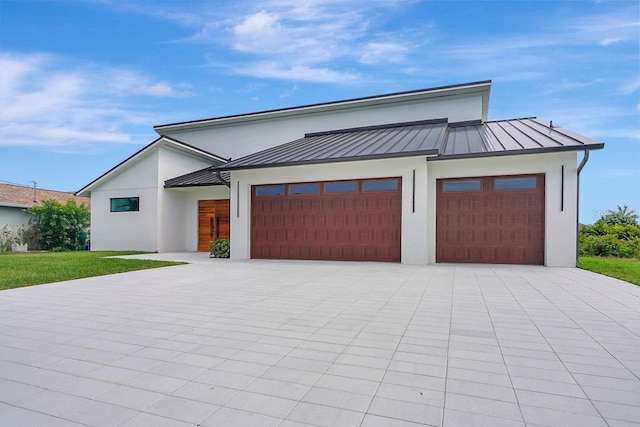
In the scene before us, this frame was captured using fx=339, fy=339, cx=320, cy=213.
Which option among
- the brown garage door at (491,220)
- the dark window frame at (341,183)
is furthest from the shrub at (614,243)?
the dark window frame at (341,183)

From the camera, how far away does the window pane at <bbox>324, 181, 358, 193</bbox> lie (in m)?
11.4

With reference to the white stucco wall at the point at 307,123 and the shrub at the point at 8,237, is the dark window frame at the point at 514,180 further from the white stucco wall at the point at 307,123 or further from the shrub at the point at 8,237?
the shrub at the point at 8,237

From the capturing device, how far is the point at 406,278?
7809 millimetres

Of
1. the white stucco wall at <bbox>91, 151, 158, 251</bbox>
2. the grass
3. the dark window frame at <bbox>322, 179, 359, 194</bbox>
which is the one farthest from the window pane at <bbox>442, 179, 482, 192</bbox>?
the white stucco wall at <bbox>91, 151, 158, 251</bbox>

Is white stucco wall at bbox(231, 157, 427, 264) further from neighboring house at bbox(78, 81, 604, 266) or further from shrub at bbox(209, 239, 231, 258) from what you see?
shrub at bbox(209, 239, 231, 258)

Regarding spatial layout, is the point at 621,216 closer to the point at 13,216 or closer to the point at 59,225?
the point at 59,225

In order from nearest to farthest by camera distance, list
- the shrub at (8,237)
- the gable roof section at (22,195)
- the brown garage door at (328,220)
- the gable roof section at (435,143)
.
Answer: the gable roof section at (435,143) < the brown garage door at (328,220) < the shrub at (8,237) < the gable roof section at (22,195)

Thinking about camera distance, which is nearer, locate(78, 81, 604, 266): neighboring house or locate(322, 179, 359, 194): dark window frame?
locate(78, 81, 604, 266): neighboring house

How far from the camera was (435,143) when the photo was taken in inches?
420

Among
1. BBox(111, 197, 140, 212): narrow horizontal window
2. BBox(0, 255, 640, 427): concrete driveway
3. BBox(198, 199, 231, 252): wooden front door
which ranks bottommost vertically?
BBox(0, 255, 640, 427): concrete driveway

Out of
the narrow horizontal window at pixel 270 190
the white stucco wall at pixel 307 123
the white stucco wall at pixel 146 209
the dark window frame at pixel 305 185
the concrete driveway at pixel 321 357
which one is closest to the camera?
the concrete driveway at pixel 321 357

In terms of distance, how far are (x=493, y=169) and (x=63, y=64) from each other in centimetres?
1835

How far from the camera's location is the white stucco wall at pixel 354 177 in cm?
1041

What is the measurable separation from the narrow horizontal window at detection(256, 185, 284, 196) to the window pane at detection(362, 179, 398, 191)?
10.1 feet
